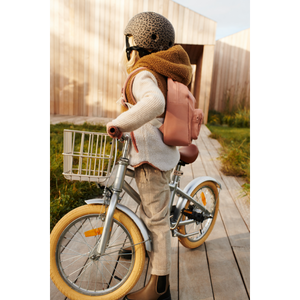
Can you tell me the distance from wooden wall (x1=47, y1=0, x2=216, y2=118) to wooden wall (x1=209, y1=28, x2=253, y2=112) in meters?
2.30

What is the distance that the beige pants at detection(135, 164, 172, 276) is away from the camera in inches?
57.9

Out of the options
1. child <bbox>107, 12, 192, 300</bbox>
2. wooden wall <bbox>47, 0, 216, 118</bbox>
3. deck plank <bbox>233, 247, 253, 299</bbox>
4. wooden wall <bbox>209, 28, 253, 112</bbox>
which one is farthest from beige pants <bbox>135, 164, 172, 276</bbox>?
wooden wall <bbox>209, 28, 253, 112</bbox>

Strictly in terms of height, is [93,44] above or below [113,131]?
above

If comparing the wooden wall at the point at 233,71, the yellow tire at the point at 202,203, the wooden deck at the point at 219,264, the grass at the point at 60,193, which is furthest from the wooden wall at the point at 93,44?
the yellow tire at the point at 202,203

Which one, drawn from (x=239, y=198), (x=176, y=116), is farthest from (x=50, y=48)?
(x=176, y=116)

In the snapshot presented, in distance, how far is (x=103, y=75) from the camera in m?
8.71

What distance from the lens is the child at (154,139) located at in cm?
137

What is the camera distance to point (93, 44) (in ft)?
28.2

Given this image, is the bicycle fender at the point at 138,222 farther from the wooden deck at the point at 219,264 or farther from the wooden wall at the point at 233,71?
the wooden wall at the point at 233,71

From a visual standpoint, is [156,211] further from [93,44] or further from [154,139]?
[93,44]

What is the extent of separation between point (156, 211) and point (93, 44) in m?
8.23

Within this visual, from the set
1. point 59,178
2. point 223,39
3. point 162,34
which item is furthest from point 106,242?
point 223,39
